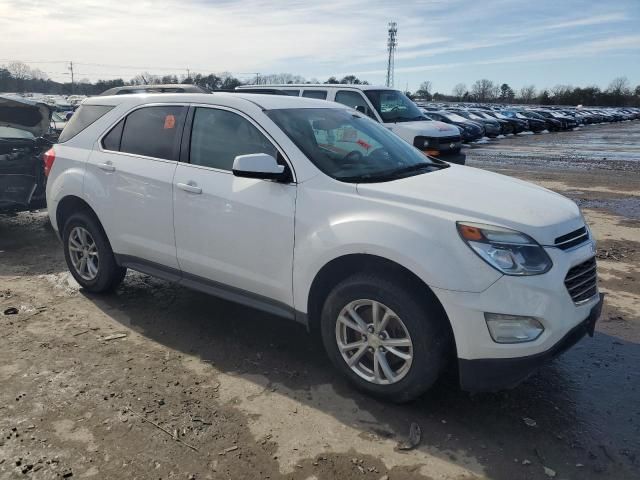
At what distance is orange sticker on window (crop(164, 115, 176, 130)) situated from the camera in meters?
4.38

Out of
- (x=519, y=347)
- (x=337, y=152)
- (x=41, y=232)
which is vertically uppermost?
(x=337, y=152)

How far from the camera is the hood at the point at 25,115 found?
797 centimetres

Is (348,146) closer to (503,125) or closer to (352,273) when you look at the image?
(352,273)

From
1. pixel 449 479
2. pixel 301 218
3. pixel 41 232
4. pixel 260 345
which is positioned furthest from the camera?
pixel 41 232

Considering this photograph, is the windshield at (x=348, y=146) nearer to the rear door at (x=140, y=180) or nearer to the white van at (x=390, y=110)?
the rear door at (x=140, y=180)

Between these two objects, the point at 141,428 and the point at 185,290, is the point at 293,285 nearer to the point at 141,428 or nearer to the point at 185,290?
the point at 141,428

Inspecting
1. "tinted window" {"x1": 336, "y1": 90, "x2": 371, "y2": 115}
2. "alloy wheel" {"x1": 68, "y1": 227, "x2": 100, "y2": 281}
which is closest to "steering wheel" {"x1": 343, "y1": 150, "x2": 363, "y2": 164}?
"alloy wheel" {"x1": 68, "y1": 227, "x2": 100, "y2": 281}

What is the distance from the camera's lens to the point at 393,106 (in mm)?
11266

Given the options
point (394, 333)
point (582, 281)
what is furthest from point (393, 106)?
point (394, 333)

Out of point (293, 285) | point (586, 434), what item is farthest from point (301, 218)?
point (586, 434)

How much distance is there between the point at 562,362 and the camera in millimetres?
4031

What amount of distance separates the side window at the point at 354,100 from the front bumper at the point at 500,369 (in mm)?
8171

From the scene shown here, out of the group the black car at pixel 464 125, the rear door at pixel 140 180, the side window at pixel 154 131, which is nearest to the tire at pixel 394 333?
the rear door at pixel 140 180

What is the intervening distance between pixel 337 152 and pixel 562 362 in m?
2.28
